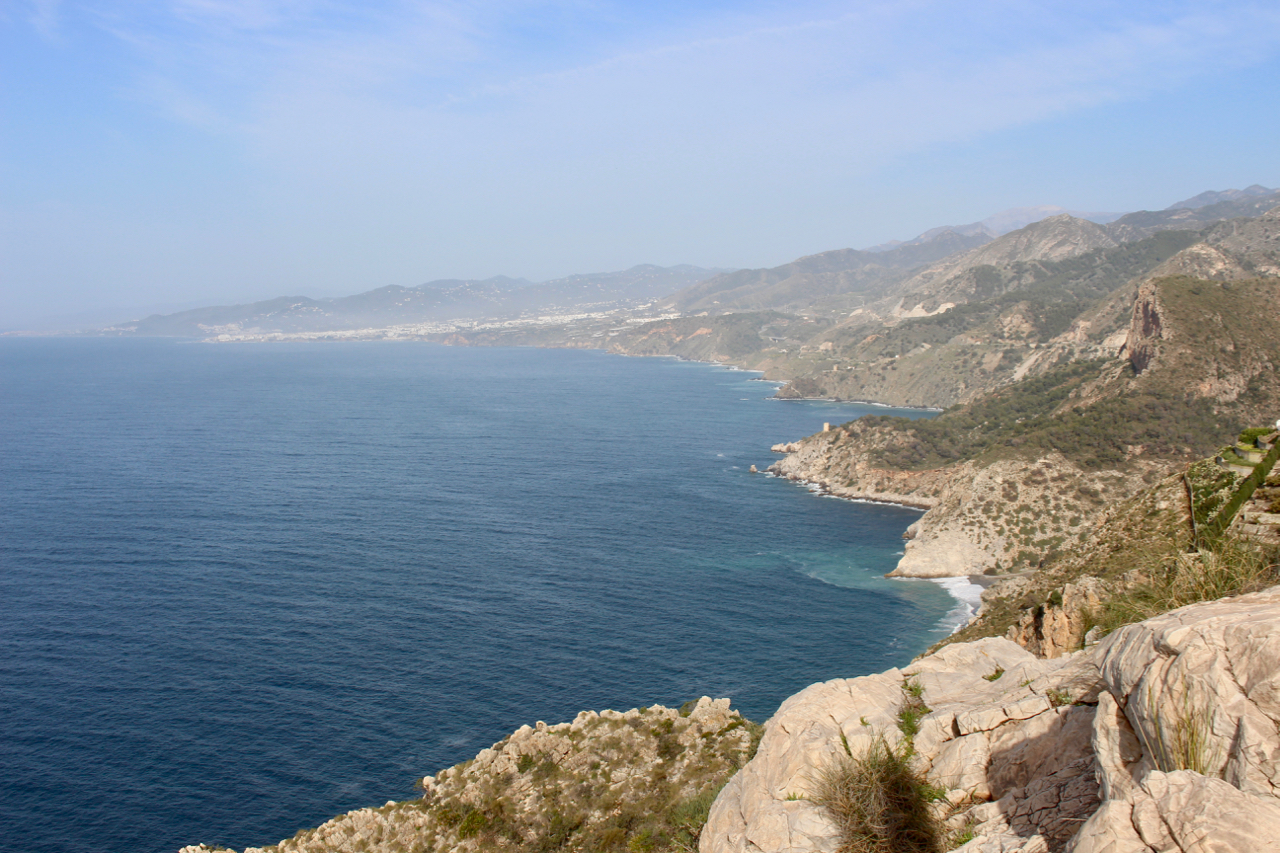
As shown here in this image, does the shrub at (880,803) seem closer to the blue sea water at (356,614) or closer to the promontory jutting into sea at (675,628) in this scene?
the promontory jutting into sea at (675,628)

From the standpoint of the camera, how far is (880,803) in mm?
12016

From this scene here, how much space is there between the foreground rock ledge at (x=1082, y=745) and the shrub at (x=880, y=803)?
1.02 feet

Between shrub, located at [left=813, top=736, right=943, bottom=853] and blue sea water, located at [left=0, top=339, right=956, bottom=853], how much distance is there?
3707cm

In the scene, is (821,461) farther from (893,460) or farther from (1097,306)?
(1097,306)

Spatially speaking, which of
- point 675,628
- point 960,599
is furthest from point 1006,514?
point 675,628

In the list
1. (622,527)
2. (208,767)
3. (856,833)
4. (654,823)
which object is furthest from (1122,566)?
(622,527)

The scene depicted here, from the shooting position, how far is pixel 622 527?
9356 centimetres

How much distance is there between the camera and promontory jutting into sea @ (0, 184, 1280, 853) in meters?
11.1

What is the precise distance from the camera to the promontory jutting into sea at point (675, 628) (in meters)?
11.1

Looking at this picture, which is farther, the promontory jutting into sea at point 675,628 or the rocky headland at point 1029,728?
the promontory jutting into sea at point 675,628

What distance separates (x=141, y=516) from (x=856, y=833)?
98691 millimetres

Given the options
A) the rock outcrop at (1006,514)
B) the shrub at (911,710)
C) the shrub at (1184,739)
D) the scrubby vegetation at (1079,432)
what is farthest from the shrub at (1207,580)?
the scrubby vegetation at (1079,432)

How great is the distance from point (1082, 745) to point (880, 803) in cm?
296

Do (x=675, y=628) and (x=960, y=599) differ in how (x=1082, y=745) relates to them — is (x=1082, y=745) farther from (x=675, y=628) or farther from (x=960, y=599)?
(x=960, y=599)
